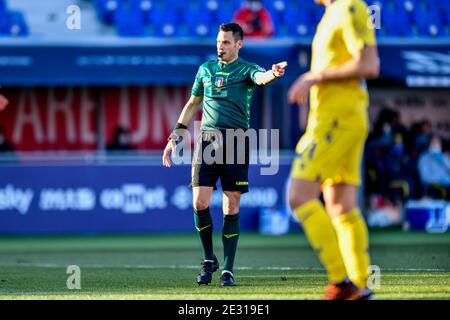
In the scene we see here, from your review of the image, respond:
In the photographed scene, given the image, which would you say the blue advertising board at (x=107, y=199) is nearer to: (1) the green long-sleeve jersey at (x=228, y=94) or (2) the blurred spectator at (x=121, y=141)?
(2) the blurred spectator at (x=121, y=141)

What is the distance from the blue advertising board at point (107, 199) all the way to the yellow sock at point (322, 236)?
10885 millimetres

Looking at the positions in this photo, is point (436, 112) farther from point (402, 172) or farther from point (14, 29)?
point (14, 29)

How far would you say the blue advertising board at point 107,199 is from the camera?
1819cm

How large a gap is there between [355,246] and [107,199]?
1129 centimetres

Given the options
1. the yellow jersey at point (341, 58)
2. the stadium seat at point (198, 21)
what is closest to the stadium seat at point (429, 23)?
the stadium seat at point (198, 21)

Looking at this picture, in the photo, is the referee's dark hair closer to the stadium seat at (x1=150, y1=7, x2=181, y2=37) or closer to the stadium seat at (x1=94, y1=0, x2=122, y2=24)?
the stadium seat at (x1=150, y1=7, x2=181, y2=37)

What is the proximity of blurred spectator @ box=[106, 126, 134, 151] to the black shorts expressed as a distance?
33.9 feet

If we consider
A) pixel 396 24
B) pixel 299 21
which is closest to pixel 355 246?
pixel 299 21

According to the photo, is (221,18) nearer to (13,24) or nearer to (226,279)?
(13,24)

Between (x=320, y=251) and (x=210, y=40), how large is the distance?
39.8 feet

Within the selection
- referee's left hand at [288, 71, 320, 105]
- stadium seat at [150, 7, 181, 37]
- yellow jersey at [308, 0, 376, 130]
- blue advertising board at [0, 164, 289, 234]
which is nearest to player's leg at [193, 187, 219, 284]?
yellow jersey at [308, 0, 376, 130]

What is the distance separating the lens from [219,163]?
380 inches

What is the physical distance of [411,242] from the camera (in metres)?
15.9

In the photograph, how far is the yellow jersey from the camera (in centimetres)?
736
